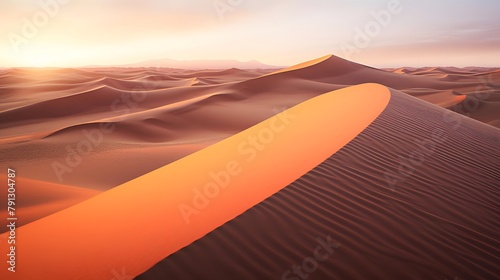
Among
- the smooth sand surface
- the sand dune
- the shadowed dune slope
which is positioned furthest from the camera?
the sand dune

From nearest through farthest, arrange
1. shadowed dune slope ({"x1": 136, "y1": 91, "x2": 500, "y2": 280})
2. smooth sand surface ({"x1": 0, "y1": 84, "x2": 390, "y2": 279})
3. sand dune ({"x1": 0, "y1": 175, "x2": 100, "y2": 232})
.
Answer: shadowed dune slope ({"x1": 136, "y1": 91, "x2": 500, "y2": 280}) → smooth sand surface ({"x1": 0, "y1": 84, "x2": 390, "y2": 279}) → sand dune ({"x1": 0, "y1": 175, "x2": 100, "y2": 232})

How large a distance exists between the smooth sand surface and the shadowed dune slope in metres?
0.23

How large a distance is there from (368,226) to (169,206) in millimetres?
2026

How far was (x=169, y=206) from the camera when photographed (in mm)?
3266

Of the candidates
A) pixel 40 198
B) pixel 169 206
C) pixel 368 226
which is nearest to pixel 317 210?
pixel 368 226

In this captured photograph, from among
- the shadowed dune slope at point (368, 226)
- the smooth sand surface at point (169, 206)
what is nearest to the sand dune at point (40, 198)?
the smooth sand surface at point (169, 206)

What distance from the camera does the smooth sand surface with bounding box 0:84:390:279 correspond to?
2.39 m

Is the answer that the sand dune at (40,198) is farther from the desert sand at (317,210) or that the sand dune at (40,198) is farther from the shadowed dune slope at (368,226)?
the shadowed dune slope at (368,226)

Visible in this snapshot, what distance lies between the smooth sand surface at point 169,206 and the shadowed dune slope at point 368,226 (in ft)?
0.77

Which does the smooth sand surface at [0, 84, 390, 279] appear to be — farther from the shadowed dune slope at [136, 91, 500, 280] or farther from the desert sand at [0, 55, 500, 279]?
the shadowed dune slope at [136, 91, 500, 280]

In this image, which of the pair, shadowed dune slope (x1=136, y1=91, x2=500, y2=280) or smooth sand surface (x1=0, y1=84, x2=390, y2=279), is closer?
shadowed dune slope (x1=136, y1=91, x2=500, y2=280)

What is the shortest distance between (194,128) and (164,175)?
8.04m

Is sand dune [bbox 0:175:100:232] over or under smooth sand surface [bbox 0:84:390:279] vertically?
under

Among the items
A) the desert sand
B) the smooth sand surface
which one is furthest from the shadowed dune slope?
the smooth sand surface
